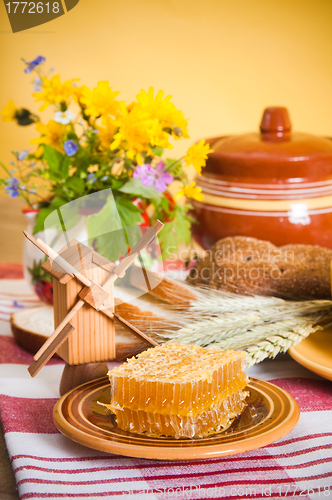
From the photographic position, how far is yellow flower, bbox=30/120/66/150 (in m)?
0.60

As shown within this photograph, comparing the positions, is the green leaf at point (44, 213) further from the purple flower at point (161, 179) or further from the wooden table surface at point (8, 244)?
the wooden table surface at point (8, 244)

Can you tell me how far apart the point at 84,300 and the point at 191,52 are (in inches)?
41.0

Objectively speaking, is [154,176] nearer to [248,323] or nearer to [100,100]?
[100,100]

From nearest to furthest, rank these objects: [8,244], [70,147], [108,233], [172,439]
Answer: [172,439]
[108,233]
[70,147]
[8,244]

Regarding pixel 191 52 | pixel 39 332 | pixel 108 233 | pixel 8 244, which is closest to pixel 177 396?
pixel 108 233

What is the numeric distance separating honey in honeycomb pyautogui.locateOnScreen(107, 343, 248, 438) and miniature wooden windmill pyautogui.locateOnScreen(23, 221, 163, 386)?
0.06 meters

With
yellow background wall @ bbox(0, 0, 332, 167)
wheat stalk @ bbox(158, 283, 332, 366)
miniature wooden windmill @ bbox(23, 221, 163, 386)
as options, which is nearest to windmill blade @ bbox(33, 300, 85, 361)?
miniature wooden windmill @ bbox(23, 221, 163, 386)

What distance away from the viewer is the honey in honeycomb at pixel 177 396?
1.17 feet

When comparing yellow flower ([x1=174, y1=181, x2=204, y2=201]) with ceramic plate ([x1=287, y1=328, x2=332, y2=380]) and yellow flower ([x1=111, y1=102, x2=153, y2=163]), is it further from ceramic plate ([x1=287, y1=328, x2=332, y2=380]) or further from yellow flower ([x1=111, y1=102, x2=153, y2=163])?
ceramic plate ([x1=287, y1=328, x2=332, y2=380])

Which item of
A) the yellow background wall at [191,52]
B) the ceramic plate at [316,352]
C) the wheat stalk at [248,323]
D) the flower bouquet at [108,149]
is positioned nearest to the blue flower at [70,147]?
the flower bouquet at [108,149]

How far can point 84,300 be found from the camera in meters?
0.42

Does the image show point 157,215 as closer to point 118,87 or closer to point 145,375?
point 145,375

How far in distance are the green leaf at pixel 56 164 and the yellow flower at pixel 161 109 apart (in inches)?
4.2

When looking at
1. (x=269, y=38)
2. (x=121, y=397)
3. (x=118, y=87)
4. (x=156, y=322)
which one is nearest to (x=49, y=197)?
(x=156, y=322)
